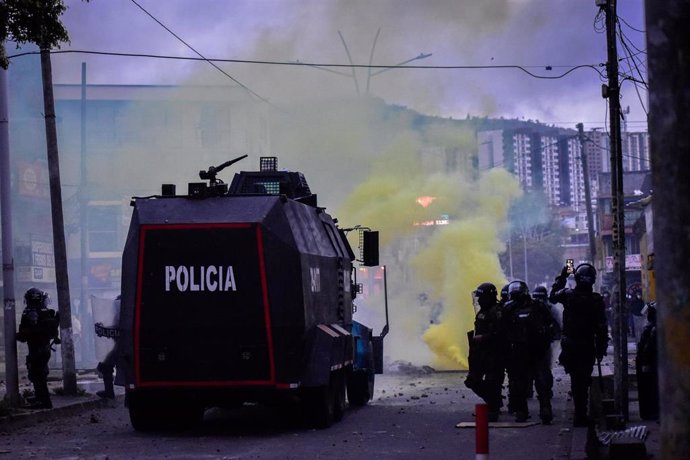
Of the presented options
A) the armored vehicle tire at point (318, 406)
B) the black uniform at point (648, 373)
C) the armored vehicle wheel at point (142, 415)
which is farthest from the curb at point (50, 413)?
the black uniform at point (648, 373)

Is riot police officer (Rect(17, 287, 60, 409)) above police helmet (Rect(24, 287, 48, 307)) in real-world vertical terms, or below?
below

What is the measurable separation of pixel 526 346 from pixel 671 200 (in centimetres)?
1085

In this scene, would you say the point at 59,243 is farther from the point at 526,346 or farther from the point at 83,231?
the point at 83,231

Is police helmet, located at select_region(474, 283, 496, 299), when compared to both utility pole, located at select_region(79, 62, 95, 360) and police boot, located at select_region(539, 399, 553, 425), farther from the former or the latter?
utility pole, located at select_region(79, 62, 95, 360)

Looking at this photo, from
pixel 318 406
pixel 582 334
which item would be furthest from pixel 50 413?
pixel 582 334

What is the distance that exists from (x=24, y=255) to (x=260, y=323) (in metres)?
35.5

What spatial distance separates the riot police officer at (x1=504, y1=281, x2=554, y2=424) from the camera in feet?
51.6

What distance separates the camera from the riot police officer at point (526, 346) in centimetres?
1572

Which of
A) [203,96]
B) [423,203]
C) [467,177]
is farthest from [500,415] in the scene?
[203,96]

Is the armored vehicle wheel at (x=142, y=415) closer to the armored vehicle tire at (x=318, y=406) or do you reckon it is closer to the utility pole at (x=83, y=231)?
the armored vehicle tire at (x=318, y=406)

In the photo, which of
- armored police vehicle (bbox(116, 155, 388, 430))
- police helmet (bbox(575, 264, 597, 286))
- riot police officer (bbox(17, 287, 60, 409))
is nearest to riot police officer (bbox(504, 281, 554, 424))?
police helmet (bbox(575, 264, 597, 286))

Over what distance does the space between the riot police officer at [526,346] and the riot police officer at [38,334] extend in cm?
681

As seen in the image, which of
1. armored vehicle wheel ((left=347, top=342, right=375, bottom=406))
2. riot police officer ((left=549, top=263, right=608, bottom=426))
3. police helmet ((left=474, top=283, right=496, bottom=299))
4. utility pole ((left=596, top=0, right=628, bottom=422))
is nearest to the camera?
riot police officer ((left=549, top=263, right=608, bottom=426))

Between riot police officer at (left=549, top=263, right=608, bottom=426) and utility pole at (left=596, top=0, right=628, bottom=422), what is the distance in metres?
0.71
